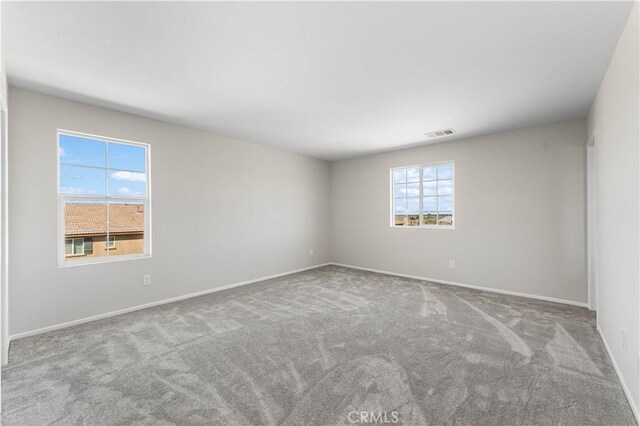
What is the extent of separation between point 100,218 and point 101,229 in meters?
0.13

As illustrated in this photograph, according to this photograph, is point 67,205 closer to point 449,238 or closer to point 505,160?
point 449,238

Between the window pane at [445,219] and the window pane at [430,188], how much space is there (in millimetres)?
445

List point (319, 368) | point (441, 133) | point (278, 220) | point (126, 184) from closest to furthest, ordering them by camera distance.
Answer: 1. point (319, 368)
2. point (126, 184)
3. point (441, 133)
4. point (278, 220)

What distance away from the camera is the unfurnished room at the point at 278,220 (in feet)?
5.93

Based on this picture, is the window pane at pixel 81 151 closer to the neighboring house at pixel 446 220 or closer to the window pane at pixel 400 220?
the window pane at pixel 400 220

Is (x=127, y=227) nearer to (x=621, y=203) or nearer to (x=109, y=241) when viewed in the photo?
(x=109, y=241)

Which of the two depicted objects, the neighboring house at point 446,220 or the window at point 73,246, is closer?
the window at point 73,246

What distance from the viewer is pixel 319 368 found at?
2.22 m

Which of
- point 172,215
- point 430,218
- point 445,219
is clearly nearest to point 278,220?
point 172,215

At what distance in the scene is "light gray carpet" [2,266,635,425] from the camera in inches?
68.3

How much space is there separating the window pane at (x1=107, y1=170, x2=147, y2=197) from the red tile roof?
152mm

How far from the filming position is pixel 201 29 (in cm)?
194

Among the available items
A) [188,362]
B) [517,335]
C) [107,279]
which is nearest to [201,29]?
[188,362]

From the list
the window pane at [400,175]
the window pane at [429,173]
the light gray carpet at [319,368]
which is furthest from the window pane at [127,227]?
the window pane at [429,173]
